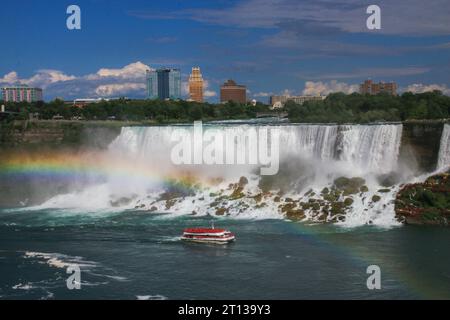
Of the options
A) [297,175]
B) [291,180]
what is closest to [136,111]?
[297,175]

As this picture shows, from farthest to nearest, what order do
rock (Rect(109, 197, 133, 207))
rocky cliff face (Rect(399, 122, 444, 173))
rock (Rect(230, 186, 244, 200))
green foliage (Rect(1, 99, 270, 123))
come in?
green foliage (Rect(1, 99, 270, 123)) → rock (Rect(109, 197, 133, 207)) → rock (Rect(230, 186, 244, 200)) → rocky cliff face (Rect(399, 122, 444, 173))

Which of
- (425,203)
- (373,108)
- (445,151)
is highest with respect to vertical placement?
(373,108)

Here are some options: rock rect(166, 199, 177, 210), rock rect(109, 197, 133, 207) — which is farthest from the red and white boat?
rock rect(109, 197, 133, 207)

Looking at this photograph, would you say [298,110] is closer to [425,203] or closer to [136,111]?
[136,111]

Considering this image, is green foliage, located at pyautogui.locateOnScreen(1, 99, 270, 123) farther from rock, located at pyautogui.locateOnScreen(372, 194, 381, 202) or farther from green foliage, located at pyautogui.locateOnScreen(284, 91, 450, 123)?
rock, located at pyautogui.locateOnScreen(372, 194, 381, 202)
